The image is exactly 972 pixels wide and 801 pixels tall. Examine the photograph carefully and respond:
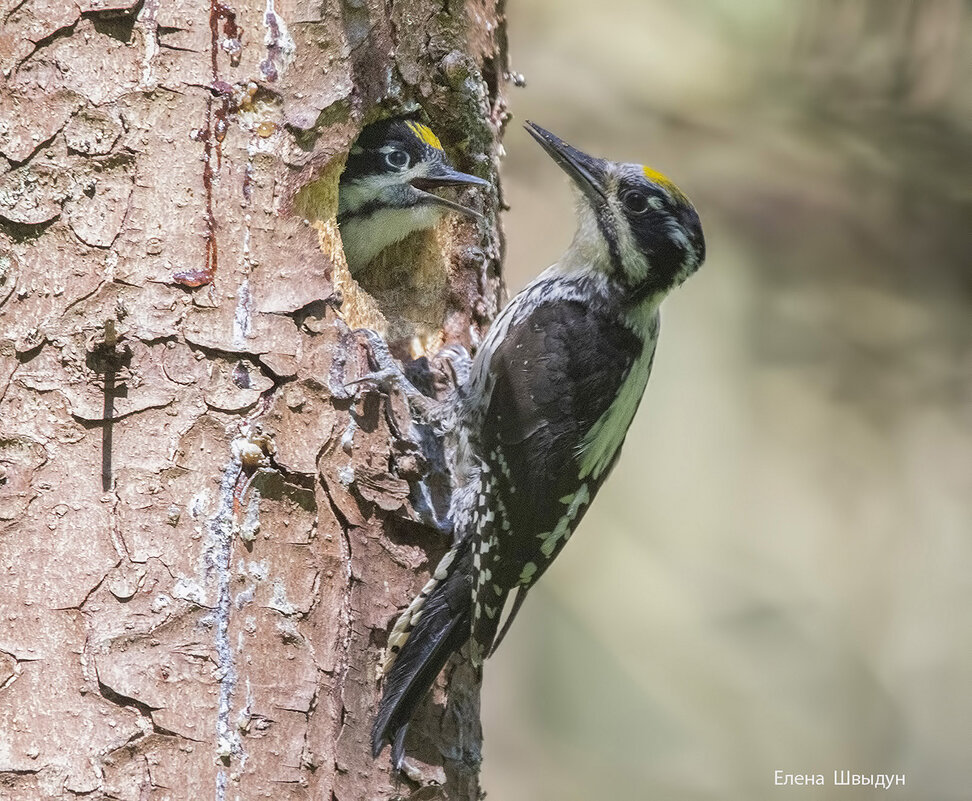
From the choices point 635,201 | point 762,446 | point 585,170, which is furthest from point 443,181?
point 762,446

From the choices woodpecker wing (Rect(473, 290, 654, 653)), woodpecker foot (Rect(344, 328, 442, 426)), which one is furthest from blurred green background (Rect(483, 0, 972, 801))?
woodpecker foot (Rect(344, 328, 442, 426))

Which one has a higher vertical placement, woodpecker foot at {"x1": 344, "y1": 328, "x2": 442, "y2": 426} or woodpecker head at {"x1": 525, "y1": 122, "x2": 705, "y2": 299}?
woodpecker head at {"x1": 525, "y1": 122, "x2": 705, "y2": 299}

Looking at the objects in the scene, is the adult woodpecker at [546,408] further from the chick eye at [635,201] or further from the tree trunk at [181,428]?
the tree trunk at [181,428]

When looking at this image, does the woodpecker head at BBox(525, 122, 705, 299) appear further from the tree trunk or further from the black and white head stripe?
the tree trunk

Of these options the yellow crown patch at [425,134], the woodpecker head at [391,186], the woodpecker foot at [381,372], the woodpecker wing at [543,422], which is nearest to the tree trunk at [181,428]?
the woodpecker foot at [381,372]

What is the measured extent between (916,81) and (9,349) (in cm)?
458

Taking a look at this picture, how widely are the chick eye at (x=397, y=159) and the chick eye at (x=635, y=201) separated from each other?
74cm

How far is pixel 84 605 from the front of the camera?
7.38ft

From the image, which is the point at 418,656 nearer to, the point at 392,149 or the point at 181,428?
the point at 181,428

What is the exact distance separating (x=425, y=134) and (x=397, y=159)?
0.89 ft

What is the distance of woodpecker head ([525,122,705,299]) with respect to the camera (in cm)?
352

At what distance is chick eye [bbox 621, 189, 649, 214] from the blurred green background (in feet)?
7.28

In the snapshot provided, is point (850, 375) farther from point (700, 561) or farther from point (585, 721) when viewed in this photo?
point (585, 721)

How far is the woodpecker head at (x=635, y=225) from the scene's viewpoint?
352cm
